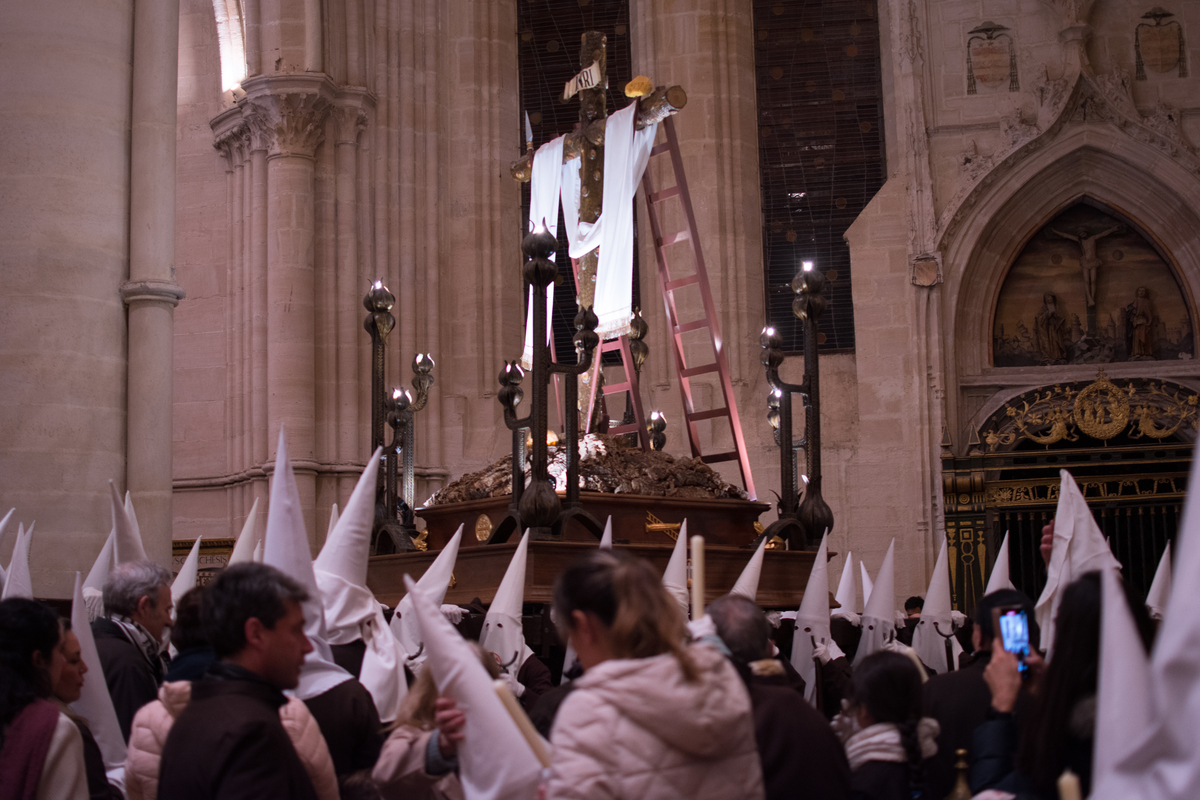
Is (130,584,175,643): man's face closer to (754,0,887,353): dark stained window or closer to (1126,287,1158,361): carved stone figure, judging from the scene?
(754,0,887,353): dark stained window

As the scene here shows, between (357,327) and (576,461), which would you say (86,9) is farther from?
(357,327)

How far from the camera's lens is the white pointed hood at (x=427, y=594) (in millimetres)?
5168

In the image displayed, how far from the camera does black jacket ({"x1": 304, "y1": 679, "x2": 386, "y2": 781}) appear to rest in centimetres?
312

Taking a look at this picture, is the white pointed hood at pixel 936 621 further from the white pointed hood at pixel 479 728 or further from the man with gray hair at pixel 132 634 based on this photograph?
the white pointed hood at pixel 479 728

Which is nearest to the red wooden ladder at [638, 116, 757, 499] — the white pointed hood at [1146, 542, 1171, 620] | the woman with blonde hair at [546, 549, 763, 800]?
the white pointed hood at [1146, 542, 1171, 620]

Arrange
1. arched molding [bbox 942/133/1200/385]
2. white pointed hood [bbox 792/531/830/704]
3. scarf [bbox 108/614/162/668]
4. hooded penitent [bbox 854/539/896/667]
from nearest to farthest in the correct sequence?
A: scarf [bbox 108/614/162/668] < white pointed hood [bbox 792/531/830/704] < hooded penitent [bbox 854/539/896/667] < arched molding [bbox 942/133/1200/385]

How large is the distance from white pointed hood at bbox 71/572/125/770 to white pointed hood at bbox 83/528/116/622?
2.93 ft

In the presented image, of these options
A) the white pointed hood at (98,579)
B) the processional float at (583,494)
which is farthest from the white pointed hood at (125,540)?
the processional float at (583,494)

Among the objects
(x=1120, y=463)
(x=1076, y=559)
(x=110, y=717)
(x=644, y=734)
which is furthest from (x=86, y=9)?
(x=1120, y=463)

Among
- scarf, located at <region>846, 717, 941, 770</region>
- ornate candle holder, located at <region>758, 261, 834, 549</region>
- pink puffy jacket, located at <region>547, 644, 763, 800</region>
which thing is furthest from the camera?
ornate candle holder, located at <region>758, 261, 834, 549</region>

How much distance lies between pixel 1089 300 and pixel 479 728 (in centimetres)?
1207

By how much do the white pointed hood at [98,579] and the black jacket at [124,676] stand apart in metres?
0.76

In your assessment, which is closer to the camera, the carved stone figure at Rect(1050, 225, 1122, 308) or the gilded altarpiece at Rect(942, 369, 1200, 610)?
the gilded altarpiece at Rect(942, 369, 1200, 610)

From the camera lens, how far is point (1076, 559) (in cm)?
407
